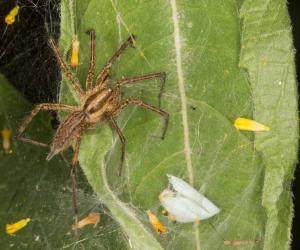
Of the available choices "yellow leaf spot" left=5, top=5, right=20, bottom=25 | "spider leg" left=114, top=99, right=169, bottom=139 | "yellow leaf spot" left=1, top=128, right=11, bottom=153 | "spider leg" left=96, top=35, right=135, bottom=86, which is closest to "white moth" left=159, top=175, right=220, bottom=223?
"spider leg" left=114, top=99, right=169, bottom=139

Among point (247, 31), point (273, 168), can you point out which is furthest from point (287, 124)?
point (247, 31)

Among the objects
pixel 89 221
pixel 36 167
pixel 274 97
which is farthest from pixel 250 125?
pixel 36 167

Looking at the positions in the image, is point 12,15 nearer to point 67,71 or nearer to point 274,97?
point 67,71

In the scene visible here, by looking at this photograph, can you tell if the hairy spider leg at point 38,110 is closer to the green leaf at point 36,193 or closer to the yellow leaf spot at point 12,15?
the green leaf at point 36,193

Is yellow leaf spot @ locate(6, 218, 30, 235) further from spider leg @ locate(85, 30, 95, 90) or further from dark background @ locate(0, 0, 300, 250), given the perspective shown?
spider leg @ locate(85, 30, 95, 90)

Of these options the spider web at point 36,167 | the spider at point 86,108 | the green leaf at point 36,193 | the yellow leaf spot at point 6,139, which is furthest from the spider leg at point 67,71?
the yellow leaf spot at point 6,139
